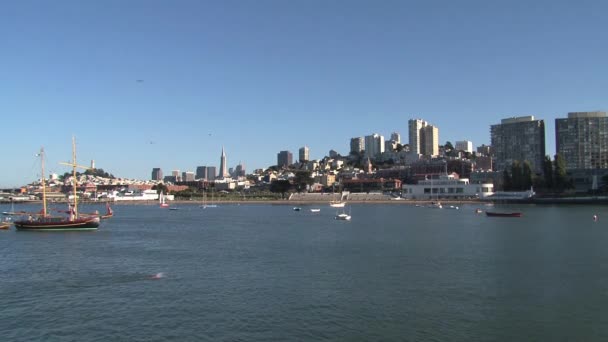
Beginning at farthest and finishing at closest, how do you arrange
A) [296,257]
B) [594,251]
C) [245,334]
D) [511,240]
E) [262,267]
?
[511,240] < [594,251] < [296,257] < [262,267] < [245,334]

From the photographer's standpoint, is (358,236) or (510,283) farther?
(358,236)

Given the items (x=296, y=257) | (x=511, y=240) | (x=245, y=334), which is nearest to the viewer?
(x=245, y=334)

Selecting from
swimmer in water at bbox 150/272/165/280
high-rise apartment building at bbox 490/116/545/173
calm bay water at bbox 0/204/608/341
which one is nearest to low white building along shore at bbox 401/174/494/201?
high-rise apartment building at bbox 490/116/545/173

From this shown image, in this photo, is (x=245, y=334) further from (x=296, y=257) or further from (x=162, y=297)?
(x=296, y=257)

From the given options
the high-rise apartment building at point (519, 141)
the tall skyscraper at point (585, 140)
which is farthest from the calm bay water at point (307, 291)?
the high-rise apartment building at point (519, 141)

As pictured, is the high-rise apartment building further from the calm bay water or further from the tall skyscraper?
the calm bay water

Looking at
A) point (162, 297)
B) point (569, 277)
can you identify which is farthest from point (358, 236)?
point (162, 297)

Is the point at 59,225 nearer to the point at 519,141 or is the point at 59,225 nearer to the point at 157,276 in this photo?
the point at 157,276
